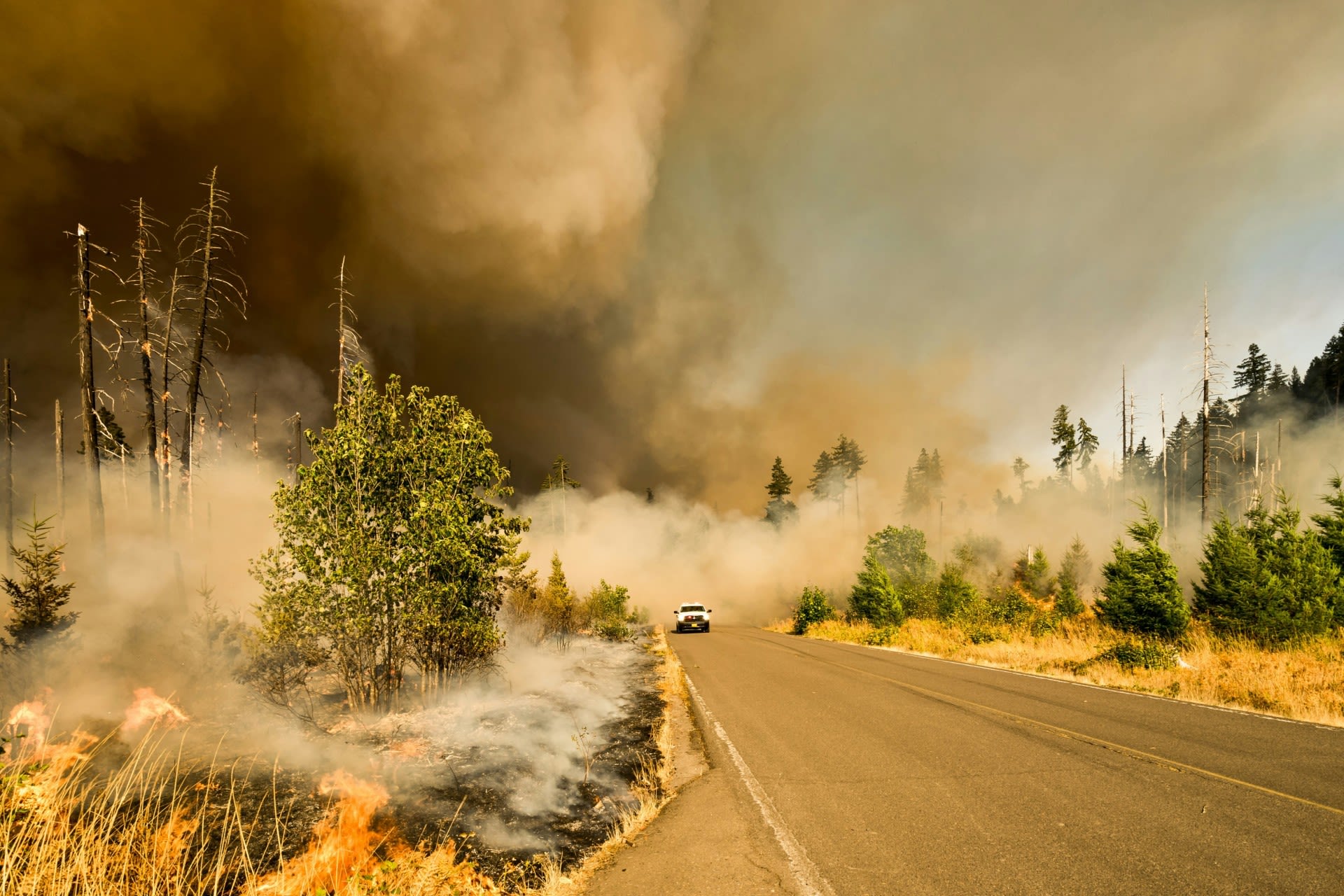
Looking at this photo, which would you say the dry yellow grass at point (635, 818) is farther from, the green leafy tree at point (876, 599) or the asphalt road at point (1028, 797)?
the green leafy tree at point (876, 599)

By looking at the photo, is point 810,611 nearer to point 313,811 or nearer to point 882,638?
point 882,638

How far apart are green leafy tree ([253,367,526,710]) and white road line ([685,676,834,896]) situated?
5.95 m

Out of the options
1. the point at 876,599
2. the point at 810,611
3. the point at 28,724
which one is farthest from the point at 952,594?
the point at 28,724

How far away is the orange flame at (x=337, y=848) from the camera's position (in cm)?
448

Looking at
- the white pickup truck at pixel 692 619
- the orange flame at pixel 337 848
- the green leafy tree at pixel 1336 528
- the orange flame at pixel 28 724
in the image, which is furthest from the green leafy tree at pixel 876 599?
the orange flame at pixel 28 724

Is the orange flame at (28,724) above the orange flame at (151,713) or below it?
above

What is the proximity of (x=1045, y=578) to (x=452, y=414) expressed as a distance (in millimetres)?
56014

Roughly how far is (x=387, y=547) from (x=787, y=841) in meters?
8.08

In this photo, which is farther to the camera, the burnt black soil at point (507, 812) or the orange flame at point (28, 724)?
the orange flame at point (28, 724)

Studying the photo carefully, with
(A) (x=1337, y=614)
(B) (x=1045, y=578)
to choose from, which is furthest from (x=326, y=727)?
(B) (x=1045, y=578)

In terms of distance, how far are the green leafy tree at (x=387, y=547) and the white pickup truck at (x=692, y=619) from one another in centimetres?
2336

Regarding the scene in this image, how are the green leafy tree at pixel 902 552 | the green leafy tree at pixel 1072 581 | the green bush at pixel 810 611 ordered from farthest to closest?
1. the green leafy tree at pixel 902 552
2. the green bush at pixel 810 611
3. the green leafy tree at pixel 1072 581

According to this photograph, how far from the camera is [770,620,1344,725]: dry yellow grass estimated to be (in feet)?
30.1

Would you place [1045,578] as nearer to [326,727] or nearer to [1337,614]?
[1337,614]
